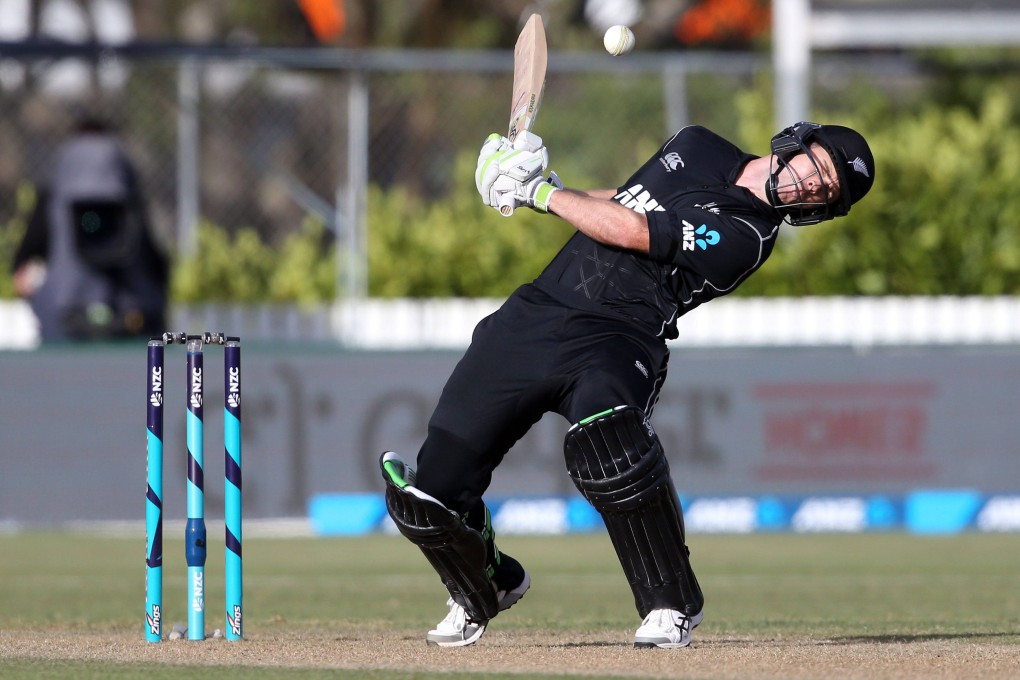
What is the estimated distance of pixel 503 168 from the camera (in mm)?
5766

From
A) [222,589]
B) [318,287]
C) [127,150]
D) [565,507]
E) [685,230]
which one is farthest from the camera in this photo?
[127,150]

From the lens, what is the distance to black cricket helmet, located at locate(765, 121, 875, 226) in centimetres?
578

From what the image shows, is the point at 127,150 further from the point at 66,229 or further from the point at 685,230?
the point at 685,230

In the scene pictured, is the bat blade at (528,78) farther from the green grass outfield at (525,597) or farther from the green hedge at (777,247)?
the green hedge at (777,247)

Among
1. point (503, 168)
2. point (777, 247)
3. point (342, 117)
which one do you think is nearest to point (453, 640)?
point (503, 168)

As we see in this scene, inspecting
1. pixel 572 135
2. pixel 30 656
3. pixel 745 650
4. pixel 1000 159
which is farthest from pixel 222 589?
pixel 1000 159

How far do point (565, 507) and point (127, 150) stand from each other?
4.99 metres

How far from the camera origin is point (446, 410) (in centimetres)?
592

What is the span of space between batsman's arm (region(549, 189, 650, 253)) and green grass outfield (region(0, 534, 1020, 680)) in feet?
4.54

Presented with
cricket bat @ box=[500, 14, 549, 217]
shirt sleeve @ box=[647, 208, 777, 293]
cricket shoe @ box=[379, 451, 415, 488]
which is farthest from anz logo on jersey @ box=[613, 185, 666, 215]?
cricket shoe @ box=[379, 451, 415, 488]

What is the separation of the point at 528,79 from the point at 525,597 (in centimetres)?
340

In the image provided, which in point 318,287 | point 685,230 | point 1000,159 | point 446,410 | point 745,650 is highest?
point 1000,159

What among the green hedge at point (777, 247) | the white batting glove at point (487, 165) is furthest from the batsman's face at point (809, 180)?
the green hedge at point (777, 247)

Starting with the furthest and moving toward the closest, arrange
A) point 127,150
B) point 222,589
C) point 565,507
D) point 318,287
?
1. point 127,150
2. point 318,287
3. point 565,507
4. point 222,589
